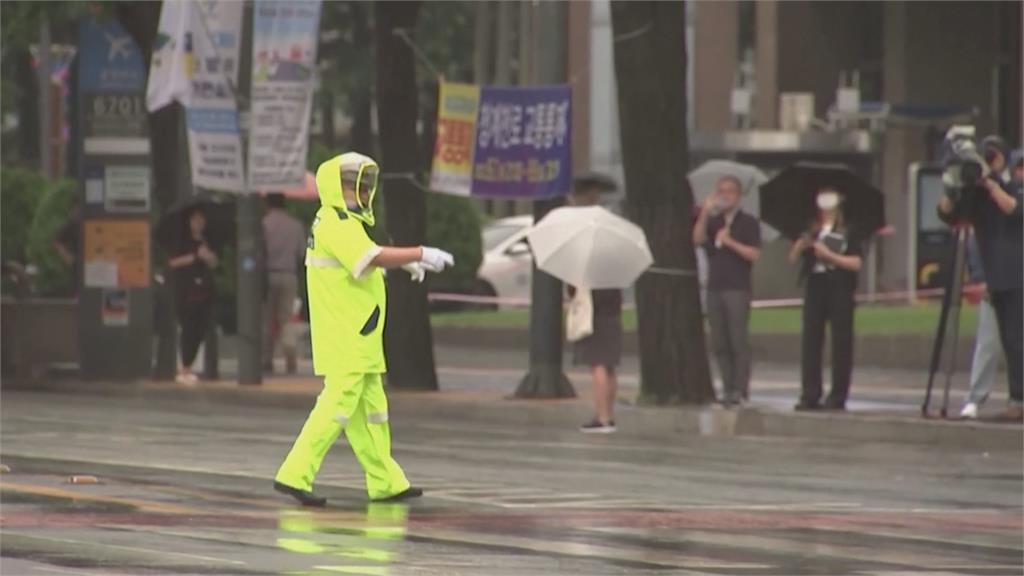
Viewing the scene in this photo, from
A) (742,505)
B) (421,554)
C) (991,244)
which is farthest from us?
(991,244)

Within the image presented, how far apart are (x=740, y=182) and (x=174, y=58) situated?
5627 millimetres

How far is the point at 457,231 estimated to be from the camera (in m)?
38.6

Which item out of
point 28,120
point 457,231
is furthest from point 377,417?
point 28,120

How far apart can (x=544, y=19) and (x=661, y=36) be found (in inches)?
64.4

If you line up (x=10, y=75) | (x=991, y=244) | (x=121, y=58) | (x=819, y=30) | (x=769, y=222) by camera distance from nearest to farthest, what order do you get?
1. (x=991, y=244)
2. (x=769, y=222)
3. (x=121, y=58)
4. (x=819, y=30)
5. (x=10, y=75)

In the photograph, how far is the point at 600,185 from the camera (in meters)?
21.1

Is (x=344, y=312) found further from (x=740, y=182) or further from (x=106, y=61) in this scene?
(x=106, y=61)

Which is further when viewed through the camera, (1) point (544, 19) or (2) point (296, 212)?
(2) point (296, 212)

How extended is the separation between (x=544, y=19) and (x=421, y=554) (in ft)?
40.4

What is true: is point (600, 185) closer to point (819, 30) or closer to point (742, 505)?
point (742, 505)

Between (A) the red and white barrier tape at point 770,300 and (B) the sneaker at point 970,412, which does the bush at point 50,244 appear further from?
(B) the sneaker at point 970,412

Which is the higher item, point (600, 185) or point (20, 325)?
point (600, 185)

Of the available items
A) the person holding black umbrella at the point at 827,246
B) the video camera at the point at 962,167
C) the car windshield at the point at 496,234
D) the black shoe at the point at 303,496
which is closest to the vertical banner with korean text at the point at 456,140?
the person holding black umbrella at the point at 827,246

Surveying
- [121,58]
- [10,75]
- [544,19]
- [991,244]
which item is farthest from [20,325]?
[10,75]
